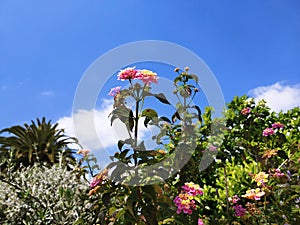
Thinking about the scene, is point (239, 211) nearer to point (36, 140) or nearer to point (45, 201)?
point (45, 201)

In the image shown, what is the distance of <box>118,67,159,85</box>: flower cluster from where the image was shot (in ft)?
5.92

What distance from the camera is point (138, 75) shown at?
181 centimetres

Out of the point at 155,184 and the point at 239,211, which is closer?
the point at 155,184

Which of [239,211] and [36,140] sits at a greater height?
[36,140]

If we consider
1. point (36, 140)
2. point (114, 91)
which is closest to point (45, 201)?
point (114, 91)

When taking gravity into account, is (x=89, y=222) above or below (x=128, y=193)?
above

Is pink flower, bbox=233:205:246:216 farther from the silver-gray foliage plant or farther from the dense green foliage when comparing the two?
the silver-gray foliage plant

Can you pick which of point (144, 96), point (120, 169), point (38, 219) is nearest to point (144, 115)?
point (144, 96)

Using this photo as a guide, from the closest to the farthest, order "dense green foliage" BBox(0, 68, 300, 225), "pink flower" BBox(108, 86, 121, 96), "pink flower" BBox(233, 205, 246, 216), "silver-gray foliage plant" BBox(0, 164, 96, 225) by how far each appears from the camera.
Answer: "dense green foliage" BBox(0, 68, 300, 225)
"pink flower" BBox(108, 86, 121, 96)
"pink flower" BBox(233, 205, 246, 216)
"silver-gray foliage plant" BBox(0, 164, 96, 225)

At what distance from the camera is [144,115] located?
1.76 metres

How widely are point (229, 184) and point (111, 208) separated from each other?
1.97 m

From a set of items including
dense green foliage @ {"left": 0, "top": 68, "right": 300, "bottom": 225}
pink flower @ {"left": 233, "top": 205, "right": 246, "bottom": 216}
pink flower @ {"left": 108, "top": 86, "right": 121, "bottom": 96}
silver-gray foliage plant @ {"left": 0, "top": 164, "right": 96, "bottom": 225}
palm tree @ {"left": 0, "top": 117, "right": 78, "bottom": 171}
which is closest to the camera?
dense green foliage @ {"left": 0, "top": 68, "right": 300, "bottom": 225}

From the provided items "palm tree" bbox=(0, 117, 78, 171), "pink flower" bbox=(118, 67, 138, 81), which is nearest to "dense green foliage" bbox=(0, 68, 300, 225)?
"pink flower" bbox=(118, 67, 138, 81)

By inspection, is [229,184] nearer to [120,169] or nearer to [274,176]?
[274,176]
